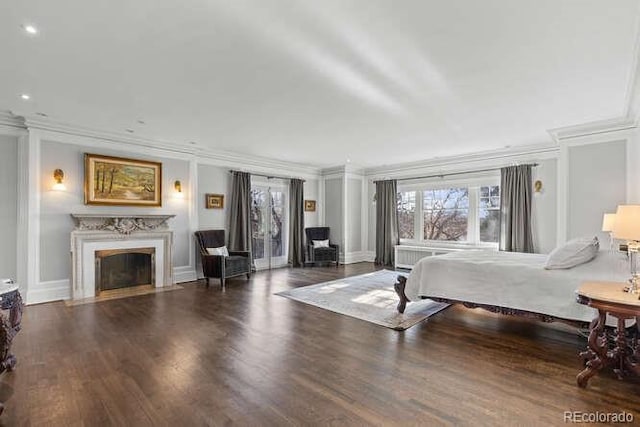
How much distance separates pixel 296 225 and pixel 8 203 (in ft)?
17.4

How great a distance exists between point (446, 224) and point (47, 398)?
7.40 metres

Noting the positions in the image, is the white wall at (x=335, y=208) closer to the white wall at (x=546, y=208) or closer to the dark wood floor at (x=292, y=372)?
the white wall at (x=546, y=208)

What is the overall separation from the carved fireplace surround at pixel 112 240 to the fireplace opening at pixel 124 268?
67mm

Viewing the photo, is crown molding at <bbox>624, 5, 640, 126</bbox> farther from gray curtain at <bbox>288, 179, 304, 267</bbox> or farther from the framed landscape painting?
the framed landscape painting

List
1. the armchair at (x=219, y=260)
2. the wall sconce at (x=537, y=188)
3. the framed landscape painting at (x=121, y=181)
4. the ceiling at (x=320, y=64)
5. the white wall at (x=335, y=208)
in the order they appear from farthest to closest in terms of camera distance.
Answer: the white wall at (x=335, y=208), the wall sconce at (x=537, y=188), the armchair at (x=219, y=260), the framed landscape painting at (x=121, y=181), the ceiling at (x=320, y=64)

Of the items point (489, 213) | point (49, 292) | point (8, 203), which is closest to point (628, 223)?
point (489, 213)

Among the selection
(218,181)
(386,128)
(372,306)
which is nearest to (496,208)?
(386,128)

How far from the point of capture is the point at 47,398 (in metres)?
2.19

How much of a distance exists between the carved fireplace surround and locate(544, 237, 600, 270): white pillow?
5.72m

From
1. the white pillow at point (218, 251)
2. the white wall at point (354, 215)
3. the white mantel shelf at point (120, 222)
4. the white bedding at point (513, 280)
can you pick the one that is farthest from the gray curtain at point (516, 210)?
the white mantel shelf at point (120, 222)

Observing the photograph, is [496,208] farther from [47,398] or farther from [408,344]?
[47,398]

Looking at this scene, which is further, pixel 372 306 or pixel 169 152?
pixel 169 152

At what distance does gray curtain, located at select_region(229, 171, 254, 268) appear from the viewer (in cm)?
696

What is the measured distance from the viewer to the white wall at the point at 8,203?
14.9 ft
